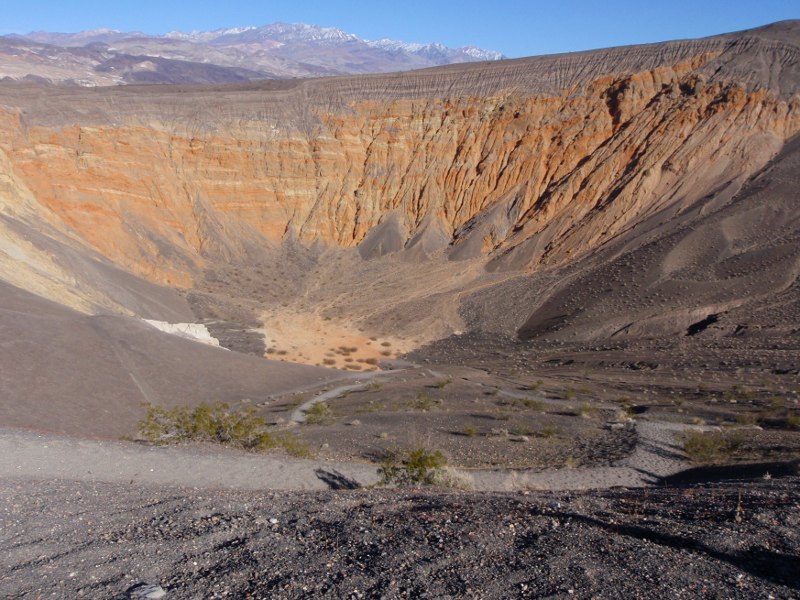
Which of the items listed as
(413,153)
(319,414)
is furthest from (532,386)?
(413,153)

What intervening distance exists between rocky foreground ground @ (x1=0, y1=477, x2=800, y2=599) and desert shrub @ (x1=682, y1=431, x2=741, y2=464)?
23.1 feet

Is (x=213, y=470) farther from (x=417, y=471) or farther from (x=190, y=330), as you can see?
(x=190, y=330)

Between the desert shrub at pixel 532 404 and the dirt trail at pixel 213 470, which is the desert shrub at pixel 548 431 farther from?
the dirt trail at pixel 213 470

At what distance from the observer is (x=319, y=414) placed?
20.3 metres

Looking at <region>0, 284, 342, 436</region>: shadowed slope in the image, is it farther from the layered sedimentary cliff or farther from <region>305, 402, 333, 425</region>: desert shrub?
the layered sedimentary cliff

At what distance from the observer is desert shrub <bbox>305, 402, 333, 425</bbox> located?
64.1 ft

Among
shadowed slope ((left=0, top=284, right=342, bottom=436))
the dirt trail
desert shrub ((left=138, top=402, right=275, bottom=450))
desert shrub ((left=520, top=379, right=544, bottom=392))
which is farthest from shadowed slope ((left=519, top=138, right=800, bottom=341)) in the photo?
desert shrub ((left=138, top=402, right=275, bottom=450))

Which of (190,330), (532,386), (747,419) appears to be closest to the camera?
(747,419)

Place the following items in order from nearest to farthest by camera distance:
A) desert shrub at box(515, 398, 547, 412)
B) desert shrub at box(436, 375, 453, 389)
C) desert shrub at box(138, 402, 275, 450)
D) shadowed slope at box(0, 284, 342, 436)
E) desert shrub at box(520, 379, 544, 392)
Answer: desert shrub at box(138, 402, 275, 450), shadowed slope at box(0, 284, 342, 436), desert shrub at box(515, 398, 547, 412), desert shrub at box(436, 375, 453, 389), desert shrub at box(520, 379, 544, 392)

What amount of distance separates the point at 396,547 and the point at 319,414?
13966mm

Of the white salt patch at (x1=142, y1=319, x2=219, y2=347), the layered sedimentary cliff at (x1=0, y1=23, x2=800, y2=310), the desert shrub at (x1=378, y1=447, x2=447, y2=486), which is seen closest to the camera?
the desert shrub at (x1=378, y1=447, x2=447, y2=486)

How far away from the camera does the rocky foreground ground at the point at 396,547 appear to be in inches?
226

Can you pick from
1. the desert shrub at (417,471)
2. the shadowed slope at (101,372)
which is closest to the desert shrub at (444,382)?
the shadowed slope at (101,372)

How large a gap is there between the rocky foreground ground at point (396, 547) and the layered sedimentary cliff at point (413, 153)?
32679 mm
